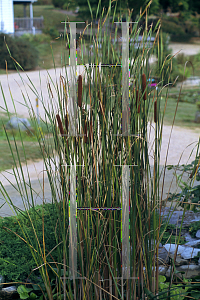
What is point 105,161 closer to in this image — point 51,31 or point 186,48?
point 186,48

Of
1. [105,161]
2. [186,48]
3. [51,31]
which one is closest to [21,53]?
[51,31]

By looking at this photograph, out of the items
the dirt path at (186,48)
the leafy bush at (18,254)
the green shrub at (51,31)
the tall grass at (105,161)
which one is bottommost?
the leafy bush at (18,254)

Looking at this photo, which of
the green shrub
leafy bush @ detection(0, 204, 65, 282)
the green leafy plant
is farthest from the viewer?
the green shrub

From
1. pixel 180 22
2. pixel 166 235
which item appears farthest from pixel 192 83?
pixel 166 235

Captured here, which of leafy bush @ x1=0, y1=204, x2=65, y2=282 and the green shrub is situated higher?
the green shrub

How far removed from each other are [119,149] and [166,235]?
4.63 feet

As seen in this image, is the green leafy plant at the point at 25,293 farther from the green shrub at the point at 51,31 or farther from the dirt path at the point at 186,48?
the green shrub at the point at 51,31

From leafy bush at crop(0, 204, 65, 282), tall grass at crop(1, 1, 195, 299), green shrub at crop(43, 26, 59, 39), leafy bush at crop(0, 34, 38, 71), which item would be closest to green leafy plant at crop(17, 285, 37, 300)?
leafy bush at crop(0, 204, 65, 282)

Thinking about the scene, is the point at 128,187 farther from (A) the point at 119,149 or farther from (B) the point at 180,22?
(B) the point at 180,22

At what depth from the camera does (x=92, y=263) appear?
1468 mm

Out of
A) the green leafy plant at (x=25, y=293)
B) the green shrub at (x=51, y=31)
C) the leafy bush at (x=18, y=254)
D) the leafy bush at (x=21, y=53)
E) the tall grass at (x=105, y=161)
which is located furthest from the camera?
the green shrub at (x=51, y=31)

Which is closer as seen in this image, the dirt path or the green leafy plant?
the green leafy plant

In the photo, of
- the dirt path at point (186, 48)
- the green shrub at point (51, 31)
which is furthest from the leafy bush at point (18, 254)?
the green shrub at point (51, 31)

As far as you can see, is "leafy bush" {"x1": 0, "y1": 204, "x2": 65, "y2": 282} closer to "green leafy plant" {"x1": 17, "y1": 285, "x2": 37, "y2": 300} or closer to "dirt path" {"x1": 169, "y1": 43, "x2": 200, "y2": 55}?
"green leafy plant" {"x1": 17, "y1": 285, "x2": 37, "y2": 300}
